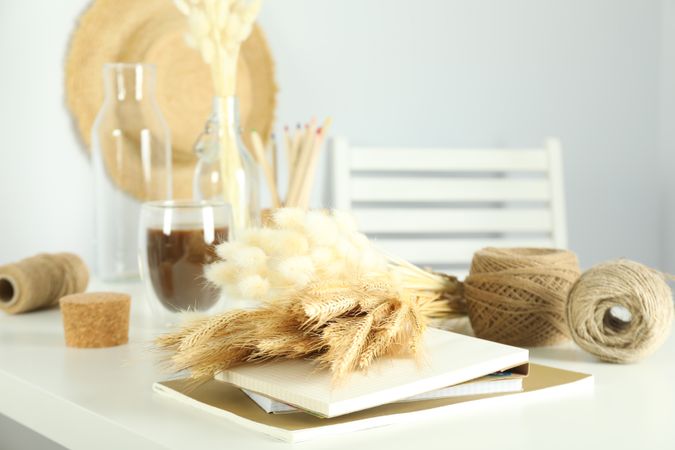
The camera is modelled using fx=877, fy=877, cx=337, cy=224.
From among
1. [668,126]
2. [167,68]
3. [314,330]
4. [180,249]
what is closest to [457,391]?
[314,330]

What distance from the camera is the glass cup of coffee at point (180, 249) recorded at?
0.92 meters

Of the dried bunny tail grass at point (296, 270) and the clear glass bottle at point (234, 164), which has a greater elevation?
the clear glass bottle at point (234, 164)

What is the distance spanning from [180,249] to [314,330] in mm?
310

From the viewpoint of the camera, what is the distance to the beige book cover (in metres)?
0.58

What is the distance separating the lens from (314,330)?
65cm

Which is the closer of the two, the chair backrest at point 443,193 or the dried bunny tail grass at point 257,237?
the dried bunny tail grass at point 257,237

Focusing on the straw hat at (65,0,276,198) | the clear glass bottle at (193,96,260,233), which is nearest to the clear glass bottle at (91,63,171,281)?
the clear glass bottle at (193,96,260,233)

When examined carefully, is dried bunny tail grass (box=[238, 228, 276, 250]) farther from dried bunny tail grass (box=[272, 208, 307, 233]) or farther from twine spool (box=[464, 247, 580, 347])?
twine spool (box=[464, 247, 580, 347])

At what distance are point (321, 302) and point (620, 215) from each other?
2.15 m

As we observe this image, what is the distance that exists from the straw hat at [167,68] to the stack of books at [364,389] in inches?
48.2

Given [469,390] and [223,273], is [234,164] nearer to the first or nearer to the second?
[223,273]

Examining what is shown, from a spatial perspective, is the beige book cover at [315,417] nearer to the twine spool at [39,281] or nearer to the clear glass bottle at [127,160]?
the twine spool at [39,281]

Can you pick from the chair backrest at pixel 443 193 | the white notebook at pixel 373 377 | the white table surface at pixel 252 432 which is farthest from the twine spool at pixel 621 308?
the chair backrest at pixel 443 193

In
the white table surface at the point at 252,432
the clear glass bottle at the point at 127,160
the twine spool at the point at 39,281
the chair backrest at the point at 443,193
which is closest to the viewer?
the white table surface at the point at 252,432
